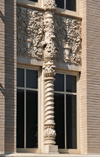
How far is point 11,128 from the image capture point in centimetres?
1589

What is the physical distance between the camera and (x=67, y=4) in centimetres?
1877

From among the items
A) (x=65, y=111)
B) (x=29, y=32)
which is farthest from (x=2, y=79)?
(x=65, y=111)

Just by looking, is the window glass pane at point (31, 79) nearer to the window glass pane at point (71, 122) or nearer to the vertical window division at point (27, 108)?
the vertical window division at point (27, 108)

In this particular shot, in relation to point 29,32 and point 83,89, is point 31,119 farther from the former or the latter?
point 29,32

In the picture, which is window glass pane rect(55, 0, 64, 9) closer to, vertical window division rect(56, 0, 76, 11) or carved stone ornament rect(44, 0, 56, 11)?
vertical window division rect(56, 0, 76, 11)

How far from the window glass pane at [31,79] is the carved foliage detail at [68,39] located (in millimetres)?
1146

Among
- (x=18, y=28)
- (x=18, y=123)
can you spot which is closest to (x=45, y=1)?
(x=18, y=28)

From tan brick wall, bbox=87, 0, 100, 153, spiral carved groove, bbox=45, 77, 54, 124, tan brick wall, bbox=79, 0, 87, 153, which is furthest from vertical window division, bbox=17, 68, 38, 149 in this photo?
tan brick wall, bbox=87, 0, 100, 153

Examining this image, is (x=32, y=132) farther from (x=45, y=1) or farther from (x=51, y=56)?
(x=45, y=1)

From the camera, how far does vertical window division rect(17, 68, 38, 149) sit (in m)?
16.7

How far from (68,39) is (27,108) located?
11.1 ft

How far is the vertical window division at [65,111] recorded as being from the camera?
17.7 m

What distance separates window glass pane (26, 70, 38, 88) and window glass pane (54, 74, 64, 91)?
2.99 ft

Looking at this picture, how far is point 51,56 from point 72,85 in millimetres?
1746
